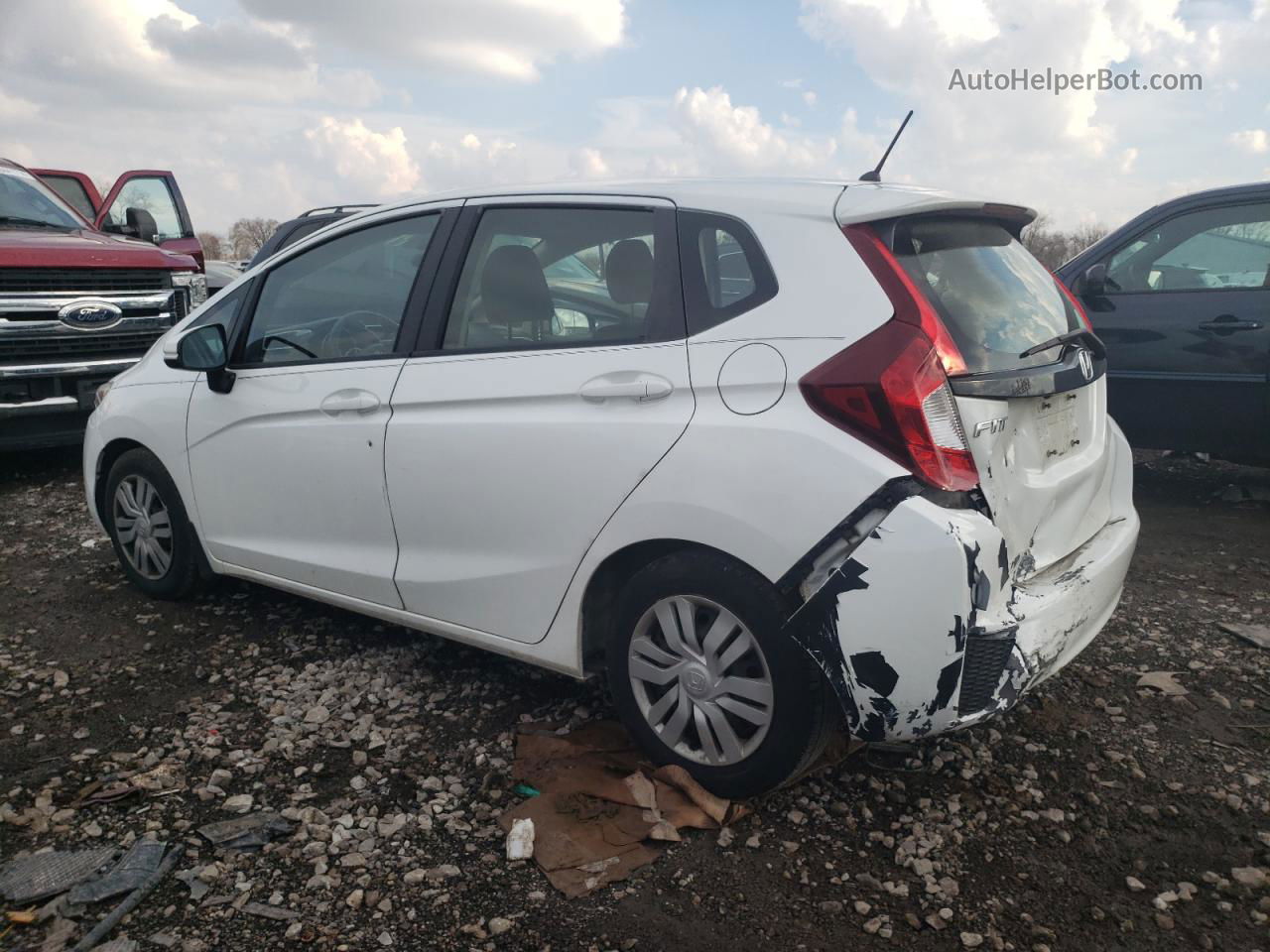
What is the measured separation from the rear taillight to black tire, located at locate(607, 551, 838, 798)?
0.46 meters

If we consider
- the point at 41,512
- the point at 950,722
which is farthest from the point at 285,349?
the point at 41,512

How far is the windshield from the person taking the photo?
7293 mm

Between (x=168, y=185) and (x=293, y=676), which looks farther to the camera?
(x=168, y=185)

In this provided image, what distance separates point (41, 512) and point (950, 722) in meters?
5.55

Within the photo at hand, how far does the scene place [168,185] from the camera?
10.4m

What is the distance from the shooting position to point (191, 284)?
26.3ft

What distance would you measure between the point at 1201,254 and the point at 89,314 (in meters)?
6.97

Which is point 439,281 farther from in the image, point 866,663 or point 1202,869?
point 1202,869

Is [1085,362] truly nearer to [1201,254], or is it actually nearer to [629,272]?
[629,272]

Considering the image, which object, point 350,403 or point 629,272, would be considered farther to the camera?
point 350,403

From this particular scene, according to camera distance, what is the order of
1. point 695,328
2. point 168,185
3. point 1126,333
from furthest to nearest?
point 168,185 → point 1126,333 → point 695,328

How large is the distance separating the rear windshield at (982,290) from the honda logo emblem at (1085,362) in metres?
0.09

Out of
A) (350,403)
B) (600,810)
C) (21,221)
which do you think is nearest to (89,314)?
(21,221)

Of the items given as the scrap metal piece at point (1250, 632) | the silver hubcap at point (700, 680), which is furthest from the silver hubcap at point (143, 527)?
the scrap metal piece at point (1250, 632)
